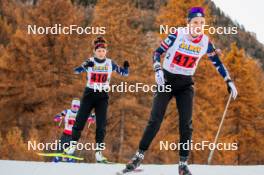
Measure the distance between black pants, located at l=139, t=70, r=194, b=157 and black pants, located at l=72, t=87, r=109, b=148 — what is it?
8.39ft

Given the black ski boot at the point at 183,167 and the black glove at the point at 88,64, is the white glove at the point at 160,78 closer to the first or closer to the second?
the black ski boot at the point at 183,167

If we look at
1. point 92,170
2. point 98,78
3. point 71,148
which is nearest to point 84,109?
point 98,78

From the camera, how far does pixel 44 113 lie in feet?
88.9

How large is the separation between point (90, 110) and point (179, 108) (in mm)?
2856

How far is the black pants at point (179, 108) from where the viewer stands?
18.5 ft

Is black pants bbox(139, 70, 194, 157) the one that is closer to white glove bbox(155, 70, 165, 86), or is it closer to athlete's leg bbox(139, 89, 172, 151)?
athlete's leg bbox(139, 89, 172, 151)

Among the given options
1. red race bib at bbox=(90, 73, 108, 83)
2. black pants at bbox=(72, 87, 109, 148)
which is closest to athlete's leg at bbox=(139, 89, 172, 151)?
black pants at bbox=(72, 87, 109, 148)

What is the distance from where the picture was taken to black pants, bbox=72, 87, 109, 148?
8.14 meters

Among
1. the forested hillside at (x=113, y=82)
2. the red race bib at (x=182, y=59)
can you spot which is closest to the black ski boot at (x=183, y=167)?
the red race bib at (x=182, y=59)

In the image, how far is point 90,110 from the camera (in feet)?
26.9

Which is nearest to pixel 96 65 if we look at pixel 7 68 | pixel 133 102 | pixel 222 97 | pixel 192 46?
pixel 192 46

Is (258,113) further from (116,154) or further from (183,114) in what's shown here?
(183,114)

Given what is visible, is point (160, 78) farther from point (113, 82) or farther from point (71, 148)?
point (113, 82)

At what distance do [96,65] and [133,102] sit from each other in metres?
17.3
